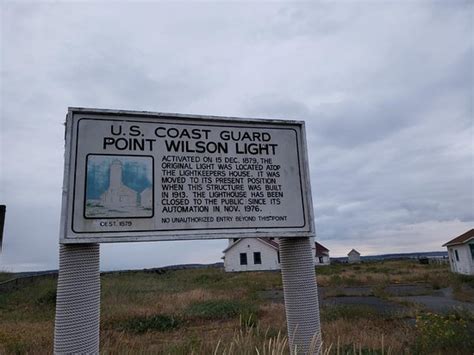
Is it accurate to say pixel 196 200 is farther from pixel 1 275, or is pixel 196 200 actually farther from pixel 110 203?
pixel 1 275

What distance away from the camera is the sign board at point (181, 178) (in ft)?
11.2

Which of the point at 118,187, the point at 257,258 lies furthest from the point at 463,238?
the point at 118,187

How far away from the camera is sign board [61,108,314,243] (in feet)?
11.2

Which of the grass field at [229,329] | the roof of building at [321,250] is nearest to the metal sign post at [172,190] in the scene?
the grass field at [229,329]

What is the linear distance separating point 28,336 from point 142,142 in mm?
6998

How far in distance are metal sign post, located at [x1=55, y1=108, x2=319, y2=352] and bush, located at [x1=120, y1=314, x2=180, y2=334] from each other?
620 centimetres

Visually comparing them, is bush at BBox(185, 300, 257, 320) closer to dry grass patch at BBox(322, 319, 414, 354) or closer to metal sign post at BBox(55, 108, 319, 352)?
dry grass patch at BBox(322, 319, 414, 354)

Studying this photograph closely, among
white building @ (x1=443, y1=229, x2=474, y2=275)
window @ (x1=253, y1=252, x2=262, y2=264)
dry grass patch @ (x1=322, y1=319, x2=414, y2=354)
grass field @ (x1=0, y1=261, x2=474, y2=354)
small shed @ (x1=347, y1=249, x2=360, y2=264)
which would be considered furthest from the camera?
small shed @ (x1=347, y1=249, x2=360, y2=264)

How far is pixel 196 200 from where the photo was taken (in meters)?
3.76

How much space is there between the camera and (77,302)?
127 inches

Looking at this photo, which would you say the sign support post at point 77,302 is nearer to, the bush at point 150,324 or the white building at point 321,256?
the bush at point 150,324

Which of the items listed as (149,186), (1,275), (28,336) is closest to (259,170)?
(149,186)

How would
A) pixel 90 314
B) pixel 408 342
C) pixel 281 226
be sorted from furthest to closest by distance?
pixel 408 342 → pixel 281 226 → pixel 90 314

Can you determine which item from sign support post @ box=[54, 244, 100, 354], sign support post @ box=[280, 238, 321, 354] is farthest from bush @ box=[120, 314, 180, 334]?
sign support post @ box=[54, 244, 100, 354]
